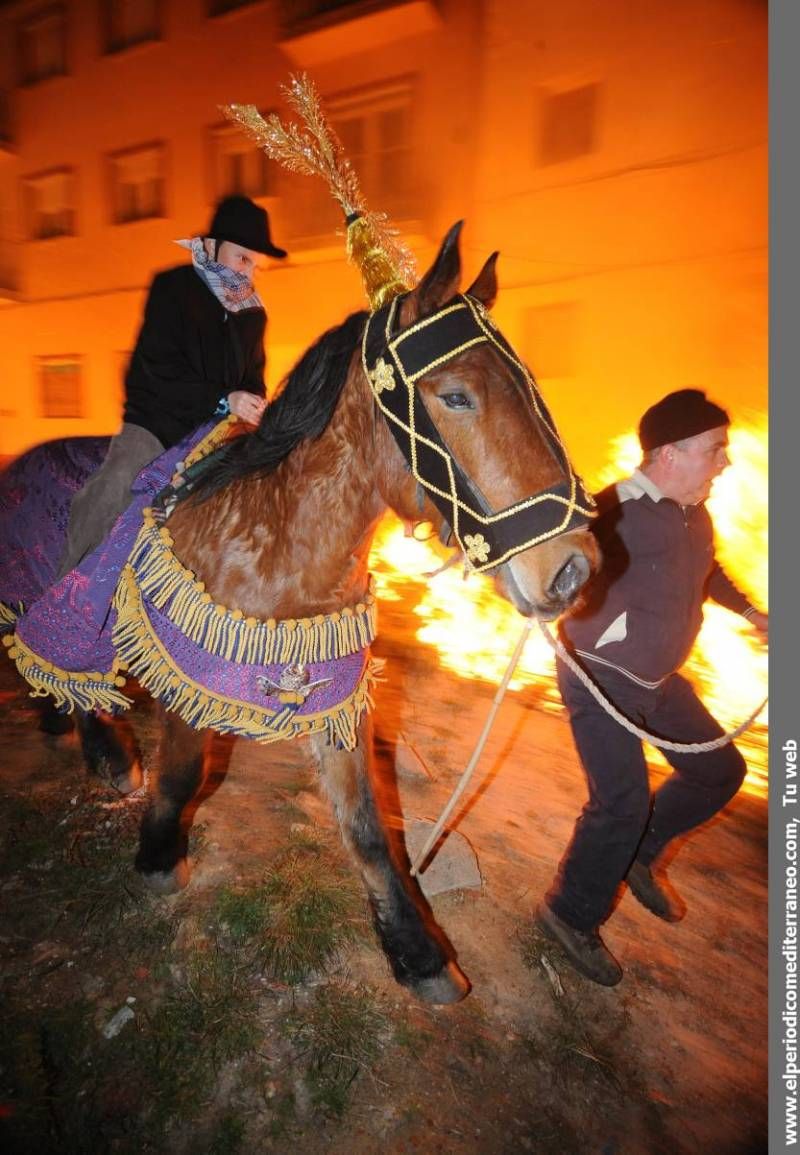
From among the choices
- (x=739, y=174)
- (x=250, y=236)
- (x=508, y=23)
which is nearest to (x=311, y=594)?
(x=250, y=236)

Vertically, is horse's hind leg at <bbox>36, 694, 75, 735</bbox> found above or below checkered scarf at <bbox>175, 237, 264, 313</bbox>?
below

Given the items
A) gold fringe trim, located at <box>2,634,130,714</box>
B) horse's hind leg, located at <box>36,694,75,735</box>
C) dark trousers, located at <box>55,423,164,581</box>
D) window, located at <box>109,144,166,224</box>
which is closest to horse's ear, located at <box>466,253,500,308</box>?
dark trousers, located at <box>55,423,164,581</box>

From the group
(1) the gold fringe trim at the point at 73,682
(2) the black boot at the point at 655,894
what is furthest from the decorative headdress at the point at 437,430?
(2) the black boot at the point at 655,894

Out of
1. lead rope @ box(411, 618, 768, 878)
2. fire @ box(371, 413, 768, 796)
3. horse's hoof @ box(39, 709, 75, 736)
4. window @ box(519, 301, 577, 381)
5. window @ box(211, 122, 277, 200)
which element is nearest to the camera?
lead rope @ box(411, 618, 768, 878)

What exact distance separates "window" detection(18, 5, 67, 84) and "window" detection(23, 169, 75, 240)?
262cm

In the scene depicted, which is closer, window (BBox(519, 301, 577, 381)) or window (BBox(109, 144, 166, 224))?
window (BBox(519, 301, 577, 381))

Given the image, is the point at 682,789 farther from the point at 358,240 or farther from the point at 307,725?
the point at 358,240

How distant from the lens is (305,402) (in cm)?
213

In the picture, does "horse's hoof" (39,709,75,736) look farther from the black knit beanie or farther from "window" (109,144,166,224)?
"window" (109,144,166,224)

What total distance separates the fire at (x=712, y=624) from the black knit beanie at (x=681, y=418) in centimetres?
262

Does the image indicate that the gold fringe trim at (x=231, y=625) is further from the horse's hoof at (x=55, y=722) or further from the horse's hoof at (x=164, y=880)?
the horse's hoof at (x=55, y=722)

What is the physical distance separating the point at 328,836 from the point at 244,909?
702mm

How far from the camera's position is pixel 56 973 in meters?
2.51

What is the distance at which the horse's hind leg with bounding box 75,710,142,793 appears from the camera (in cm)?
377
